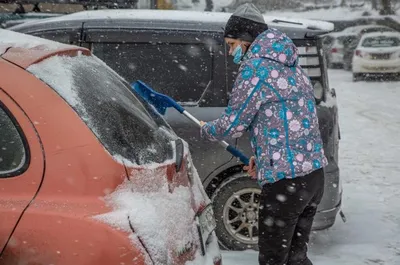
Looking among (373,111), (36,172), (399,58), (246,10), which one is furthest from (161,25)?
(399,58)

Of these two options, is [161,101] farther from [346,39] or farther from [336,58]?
[346,39]

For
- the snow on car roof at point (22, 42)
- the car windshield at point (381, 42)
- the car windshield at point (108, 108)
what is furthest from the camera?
the car windshield at point (381, 42)

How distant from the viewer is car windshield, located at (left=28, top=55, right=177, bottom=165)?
268 centimetres

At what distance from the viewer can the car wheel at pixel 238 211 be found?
520cm

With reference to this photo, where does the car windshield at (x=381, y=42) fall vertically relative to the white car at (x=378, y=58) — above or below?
above

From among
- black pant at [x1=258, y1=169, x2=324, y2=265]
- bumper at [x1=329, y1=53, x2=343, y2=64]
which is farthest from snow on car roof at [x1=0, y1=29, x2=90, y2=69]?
bumper at [x1=329, y1=53, x2=343, y2=64]

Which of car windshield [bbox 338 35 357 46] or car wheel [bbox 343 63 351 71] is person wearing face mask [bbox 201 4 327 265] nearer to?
car wheel [bbox 343 63 351 71]

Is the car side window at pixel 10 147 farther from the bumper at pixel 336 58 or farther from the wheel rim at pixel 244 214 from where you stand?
the bumper at pixel 336 58

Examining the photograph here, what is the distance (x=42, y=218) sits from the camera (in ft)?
8.18

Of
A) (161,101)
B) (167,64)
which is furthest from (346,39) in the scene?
(161,101)

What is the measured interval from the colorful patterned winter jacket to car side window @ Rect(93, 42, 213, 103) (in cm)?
157

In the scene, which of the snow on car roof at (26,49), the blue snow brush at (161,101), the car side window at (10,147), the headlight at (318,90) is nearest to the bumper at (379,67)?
the headlight at (318,90)

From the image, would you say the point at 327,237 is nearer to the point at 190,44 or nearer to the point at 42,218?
the point at 190,44


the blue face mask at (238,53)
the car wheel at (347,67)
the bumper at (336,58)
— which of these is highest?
the blue face mask at (238,53)
